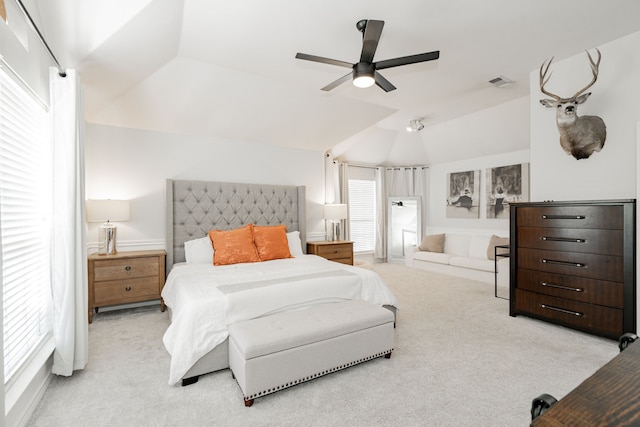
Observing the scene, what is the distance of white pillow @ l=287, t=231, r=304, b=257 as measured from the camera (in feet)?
14.9

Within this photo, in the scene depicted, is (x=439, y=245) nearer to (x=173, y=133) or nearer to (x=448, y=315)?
(x=448, y=315)

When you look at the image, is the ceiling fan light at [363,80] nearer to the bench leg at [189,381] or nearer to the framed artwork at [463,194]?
the bench leg at [189,381]

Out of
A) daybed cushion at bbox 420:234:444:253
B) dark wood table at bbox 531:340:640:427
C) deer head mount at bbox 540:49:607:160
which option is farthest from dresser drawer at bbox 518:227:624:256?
daybed cushion at bbox 420:234:444:253

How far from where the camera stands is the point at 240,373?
2035mm

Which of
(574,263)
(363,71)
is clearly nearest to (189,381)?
(363,71)

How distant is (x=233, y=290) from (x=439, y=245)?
5081 millimetres

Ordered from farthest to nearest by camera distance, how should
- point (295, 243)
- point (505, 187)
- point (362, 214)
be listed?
1. point (362, 214)
2. point (505, 187)
3. point (295, 243)

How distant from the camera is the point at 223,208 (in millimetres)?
4504

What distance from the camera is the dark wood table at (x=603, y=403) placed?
0.70 meters

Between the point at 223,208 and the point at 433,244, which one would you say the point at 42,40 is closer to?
the point at 223,208

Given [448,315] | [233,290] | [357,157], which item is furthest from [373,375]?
[357,157]

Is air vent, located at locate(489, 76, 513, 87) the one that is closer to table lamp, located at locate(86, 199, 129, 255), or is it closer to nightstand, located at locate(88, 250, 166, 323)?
nightstand, located at locate(88, 250, 166, 323)

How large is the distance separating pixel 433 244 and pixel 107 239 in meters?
5.71

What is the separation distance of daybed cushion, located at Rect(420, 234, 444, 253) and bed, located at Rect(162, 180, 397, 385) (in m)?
2.93
